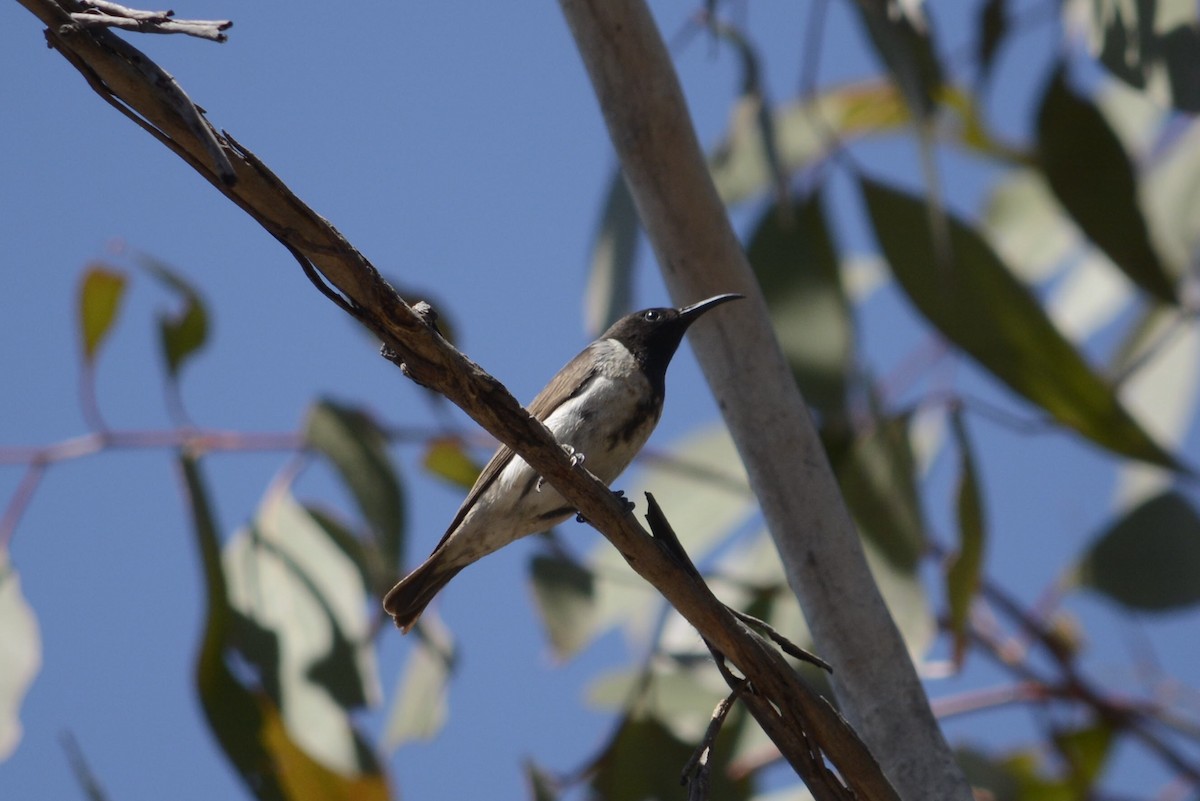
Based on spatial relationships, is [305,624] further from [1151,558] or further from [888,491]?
[1151,558]

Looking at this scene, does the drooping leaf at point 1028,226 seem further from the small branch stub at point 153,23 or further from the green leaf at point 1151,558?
the small branch stub at point 153,23

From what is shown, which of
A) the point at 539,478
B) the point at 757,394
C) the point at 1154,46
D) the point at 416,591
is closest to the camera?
the point at 757,394

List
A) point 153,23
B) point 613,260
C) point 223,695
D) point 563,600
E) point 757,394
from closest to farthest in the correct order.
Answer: point 153,23 < point 757,394 < point 223,695 < point 613,260 < point 563,600

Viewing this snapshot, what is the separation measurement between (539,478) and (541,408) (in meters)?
0.36

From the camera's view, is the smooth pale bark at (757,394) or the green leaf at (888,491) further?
the green leaf at (888,491)

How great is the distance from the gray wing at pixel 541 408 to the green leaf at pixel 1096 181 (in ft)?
6.00

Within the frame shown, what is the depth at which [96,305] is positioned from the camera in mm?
4059

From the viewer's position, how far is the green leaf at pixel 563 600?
14.2 ft

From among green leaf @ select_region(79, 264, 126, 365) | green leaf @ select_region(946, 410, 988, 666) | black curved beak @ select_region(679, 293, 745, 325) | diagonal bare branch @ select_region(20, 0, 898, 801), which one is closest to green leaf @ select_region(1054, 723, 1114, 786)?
green leaf @ select_region(946, 410, 988, 666)

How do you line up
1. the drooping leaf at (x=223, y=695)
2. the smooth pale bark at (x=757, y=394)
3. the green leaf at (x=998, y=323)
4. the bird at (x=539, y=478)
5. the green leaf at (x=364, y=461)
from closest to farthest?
the smooth pale bark at (x=757, y=394), the bird at (x=539, y=478), the drooping leaf at (x=223, y=695), the green leaf at (x=998, y=323), the green leaf at (x=364, y=461)

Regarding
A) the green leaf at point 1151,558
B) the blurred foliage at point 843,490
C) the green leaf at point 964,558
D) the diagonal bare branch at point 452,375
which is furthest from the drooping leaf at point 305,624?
the green leaf at point 1151,558

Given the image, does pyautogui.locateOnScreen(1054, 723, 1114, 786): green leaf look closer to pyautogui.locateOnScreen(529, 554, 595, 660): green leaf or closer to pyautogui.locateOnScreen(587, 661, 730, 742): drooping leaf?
pyautogui.locateOnScreen(587, 661, 730, 742): drooping leaf

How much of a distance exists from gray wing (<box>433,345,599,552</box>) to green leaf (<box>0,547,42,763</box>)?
1.37 meters

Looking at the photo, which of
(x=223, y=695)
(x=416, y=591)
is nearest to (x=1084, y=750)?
(x=416, y=591)
